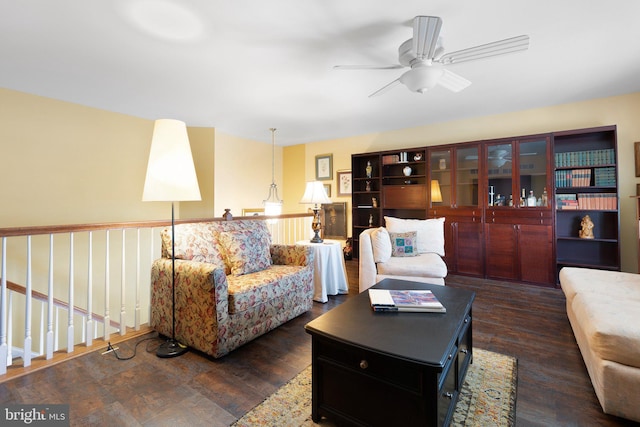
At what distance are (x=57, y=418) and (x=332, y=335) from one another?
59.1 inches

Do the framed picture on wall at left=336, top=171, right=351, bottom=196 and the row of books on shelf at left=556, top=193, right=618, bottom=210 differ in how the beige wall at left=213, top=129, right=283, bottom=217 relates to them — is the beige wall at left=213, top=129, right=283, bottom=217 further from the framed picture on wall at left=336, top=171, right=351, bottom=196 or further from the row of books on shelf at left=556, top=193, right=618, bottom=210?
the row of books on shelf at left=556, top=193, right=618, bottom=210

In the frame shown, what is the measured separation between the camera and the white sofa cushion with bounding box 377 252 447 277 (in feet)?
9.39

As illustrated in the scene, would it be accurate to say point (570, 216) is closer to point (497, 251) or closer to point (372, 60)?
point (497, 251)

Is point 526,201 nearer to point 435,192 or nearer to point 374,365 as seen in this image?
point 435,192

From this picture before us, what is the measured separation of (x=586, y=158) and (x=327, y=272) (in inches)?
135

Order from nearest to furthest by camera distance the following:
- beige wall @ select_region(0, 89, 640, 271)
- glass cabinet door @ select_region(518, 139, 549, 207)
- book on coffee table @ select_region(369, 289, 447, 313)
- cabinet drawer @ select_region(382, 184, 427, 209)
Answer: book on coffee table @ select_region(369, 289, 447, 313)
beige wall @ select_region(0, 89, 640, 271)
glass cabinet door @ select_region(518, 139, 549, 207)
cabinet drawer @ select_region(382, 184, 427, 209)

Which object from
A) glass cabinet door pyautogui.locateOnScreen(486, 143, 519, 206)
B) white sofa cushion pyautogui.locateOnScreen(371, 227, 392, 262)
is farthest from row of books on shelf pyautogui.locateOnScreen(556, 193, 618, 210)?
white sofa cushion pyautogui.locateOnScreen(371, 227, 392, 262)

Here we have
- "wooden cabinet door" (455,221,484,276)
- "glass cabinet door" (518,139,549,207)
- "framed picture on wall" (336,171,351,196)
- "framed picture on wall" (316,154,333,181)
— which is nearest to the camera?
"glass cabinet door" (518,139,549,207)

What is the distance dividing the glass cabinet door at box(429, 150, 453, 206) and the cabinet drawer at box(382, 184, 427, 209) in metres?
0.16

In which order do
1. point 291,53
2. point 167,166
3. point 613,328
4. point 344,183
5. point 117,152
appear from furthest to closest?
point 344,183
point 117,152
point 291,53
point 167,166
point 613,328

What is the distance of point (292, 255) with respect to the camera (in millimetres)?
2871

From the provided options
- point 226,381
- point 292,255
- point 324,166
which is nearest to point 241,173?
point 324,166

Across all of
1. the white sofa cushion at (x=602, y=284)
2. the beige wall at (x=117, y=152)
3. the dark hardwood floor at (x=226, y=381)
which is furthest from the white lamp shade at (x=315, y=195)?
the white sofa cushion at (x=602, y=284)

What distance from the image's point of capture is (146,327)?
247 cm
